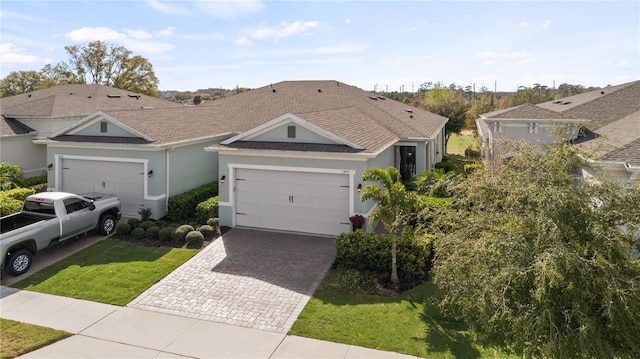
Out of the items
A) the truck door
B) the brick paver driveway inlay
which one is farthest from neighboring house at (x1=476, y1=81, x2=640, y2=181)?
the truck door

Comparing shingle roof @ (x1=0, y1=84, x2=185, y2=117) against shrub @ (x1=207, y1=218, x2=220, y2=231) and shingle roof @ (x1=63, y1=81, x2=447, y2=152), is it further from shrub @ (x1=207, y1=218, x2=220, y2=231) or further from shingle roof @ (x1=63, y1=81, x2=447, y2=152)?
shrub @ (x1=207, y1=218, x2=220, y2=231)

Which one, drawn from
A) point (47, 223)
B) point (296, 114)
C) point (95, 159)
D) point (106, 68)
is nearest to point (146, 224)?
point (47, 223)

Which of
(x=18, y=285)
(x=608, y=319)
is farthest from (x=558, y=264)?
(x=18, y=285)

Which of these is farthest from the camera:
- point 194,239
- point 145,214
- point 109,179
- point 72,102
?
point 72,102

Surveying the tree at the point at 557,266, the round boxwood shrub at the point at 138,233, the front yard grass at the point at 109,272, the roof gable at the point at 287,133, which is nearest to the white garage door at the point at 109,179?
the round boxwood shrub at the point at 138,233

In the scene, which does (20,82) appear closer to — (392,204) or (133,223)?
(133,223)
